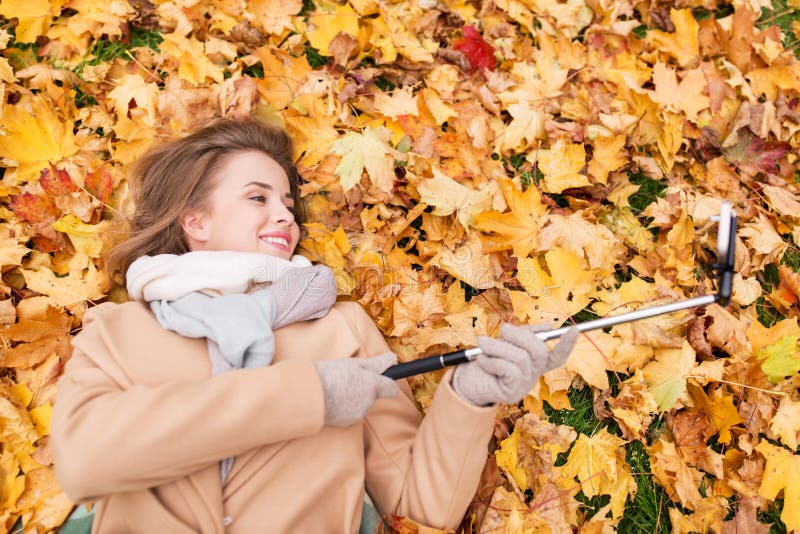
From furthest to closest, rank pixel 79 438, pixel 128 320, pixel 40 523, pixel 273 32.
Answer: pixel 273 32 → pixel 40 523 → pixel 128 320 → pixel 79 438

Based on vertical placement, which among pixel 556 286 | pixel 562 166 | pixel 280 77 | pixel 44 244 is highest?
pixel 280 77

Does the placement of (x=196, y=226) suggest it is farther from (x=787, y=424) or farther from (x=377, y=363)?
(x=787, y=424)

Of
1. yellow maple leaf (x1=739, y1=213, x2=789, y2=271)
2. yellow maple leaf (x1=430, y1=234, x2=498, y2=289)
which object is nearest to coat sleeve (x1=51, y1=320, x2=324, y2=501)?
yellow maple leaf (x1=430, y1=234, x2=498, y2=289)

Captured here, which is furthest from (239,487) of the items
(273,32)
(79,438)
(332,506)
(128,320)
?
(273,32)

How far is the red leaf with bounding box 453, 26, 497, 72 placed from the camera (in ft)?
9.91

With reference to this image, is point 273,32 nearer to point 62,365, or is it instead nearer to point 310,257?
point 310,257

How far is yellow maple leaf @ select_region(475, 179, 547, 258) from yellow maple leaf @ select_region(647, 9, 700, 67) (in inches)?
49.9

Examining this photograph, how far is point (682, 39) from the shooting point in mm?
3021

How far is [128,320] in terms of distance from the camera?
196cm

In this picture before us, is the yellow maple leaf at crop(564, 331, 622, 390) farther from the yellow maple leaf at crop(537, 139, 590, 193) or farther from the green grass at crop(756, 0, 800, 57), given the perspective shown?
the green grass at crop(756, 0, 800, 57)

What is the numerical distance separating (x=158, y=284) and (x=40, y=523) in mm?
1004

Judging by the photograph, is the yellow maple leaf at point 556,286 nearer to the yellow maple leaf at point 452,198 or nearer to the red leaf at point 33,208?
the yellow maple leaf at point 452,198

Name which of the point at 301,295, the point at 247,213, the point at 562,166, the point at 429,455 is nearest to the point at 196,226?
the point at 247,213

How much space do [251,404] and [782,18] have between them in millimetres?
3511
